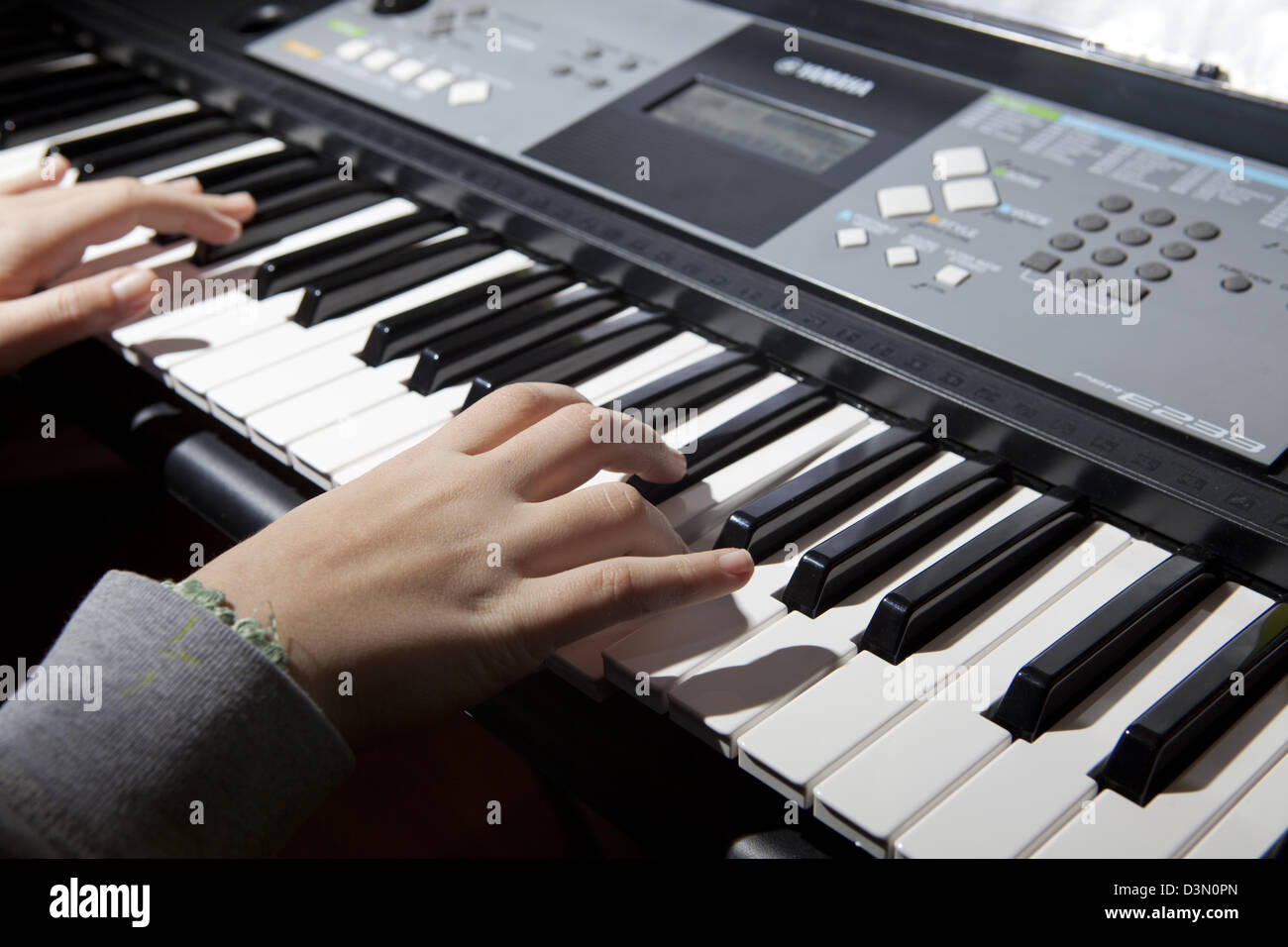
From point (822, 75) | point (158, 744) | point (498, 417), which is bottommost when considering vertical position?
point (158, 744)

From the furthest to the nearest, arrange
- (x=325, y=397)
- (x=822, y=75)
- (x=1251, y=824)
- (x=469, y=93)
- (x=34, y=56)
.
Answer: (x=34, y=56), (x=469, y=93), (x=822, y=75), (x=325, y=397), (x=1251, y=824)

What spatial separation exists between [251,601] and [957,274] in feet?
2.49

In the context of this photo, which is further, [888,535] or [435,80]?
[435,80]

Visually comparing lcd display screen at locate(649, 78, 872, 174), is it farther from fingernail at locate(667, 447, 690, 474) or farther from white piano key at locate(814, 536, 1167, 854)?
white piano key at locate(814, 536, 1167, 854)

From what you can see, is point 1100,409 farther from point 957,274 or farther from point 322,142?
point 322,142

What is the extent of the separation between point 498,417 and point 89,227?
801 mm

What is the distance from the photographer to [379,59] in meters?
1.70

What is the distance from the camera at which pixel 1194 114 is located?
124 cm

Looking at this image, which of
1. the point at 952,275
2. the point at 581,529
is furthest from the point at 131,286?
the point at 952,275

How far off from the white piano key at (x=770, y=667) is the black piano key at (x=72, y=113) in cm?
155

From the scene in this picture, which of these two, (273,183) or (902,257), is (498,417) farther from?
(273,183)

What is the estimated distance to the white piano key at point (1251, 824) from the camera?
75 centimetres

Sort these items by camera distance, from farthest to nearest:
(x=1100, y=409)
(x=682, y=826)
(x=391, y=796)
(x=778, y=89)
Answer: (x=391, y=796) < (x=778, y=89) < (x=1100, y=409) < (x=682, y=826)
